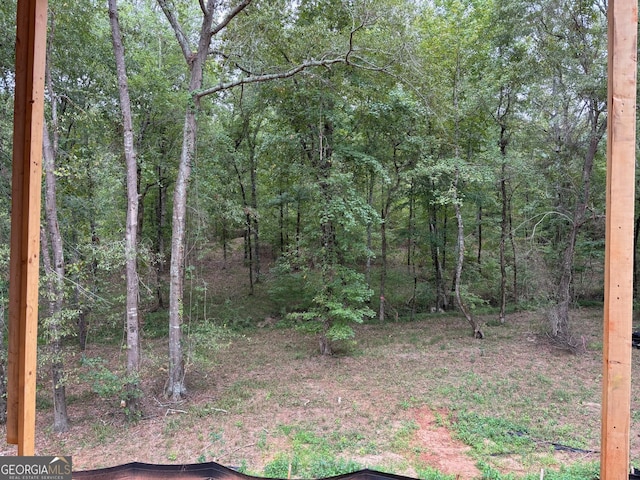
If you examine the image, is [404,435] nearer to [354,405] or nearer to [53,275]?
[354,405]

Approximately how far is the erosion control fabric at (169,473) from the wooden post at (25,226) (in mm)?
357

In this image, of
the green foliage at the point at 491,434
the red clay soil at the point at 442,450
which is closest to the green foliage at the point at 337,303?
the red clay soil at the point at 442,450

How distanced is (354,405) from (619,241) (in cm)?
506

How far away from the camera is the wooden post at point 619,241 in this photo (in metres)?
1.14

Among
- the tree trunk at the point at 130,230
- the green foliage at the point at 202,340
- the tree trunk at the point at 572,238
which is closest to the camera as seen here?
the tree trunk at the point at 130,230

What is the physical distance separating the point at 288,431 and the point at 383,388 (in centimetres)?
211

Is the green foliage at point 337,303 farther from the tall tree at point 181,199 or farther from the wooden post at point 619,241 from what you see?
the wooden post at point 619,241

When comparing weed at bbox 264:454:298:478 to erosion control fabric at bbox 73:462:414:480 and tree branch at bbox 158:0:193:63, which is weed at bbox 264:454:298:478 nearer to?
erosion control fabric at bbox 73:462:414:480

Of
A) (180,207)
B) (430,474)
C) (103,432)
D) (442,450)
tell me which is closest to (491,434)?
(442,450)

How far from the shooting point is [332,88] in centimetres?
676

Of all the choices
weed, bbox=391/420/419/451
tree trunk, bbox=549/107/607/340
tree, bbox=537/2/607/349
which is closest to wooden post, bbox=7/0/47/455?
weed, bbox=391/420/419/451

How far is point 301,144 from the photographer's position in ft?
25.0

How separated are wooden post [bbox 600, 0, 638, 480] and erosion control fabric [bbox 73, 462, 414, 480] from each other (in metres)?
0.81

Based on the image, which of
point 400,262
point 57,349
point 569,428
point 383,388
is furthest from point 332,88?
point 400,262
